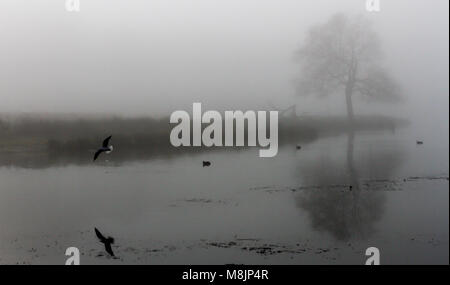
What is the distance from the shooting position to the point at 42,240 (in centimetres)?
791

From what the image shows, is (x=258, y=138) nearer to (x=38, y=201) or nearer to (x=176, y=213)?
(x=176, y=213)

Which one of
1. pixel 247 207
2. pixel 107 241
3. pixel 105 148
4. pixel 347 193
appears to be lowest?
pixel 107 241

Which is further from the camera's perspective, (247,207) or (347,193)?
(247,207)

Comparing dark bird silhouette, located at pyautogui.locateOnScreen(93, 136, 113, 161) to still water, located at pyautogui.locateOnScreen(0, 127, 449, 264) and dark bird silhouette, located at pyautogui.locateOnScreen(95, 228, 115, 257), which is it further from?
dark bird silhouette, located at pyautogui.locateOnScreen(95, 228, 115, 257)

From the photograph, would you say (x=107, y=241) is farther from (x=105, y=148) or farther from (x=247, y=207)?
(x=247, y=207)

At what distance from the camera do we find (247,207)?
Result: 8258 millimetres

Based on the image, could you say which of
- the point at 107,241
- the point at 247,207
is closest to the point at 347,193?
the point at 247,207

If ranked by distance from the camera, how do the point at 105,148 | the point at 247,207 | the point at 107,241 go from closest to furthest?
the point at 107,241 → the point at 105,148 → the point at 247,207

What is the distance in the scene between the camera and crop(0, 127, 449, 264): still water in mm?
7773

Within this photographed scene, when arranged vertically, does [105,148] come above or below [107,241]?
above

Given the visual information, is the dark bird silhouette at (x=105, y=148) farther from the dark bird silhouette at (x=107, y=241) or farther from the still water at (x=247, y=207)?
the dark bird silhouette at (x=107, y=241)

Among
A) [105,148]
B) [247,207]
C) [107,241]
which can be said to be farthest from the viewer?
[247,207]

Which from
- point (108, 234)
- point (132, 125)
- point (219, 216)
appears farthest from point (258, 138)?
point (108, 234)

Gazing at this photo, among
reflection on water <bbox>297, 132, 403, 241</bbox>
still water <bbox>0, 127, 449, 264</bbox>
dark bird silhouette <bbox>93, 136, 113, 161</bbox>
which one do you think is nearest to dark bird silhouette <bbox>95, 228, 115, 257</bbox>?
still water <bbox>0, 127, 449, 264</bbox>
